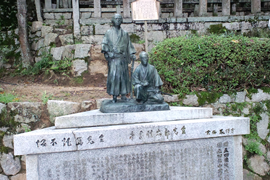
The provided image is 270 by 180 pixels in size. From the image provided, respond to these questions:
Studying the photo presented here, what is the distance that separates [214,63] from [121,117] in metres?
3.03

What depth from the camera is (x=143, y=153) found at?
346cm

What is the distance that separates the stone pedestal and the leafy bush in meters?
1.66

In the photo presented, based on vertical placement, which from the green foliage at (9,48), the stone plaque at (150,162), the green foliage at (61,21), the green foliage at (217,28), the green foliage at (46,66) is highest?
the green foliage at (61,21)

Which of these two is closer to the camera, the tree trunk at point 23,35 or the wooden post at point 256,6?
the tree trunk at point 23,35

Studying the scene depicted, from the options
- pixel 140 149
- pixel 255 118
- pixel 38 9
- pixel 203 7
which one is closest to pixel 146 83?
pixel 140 149

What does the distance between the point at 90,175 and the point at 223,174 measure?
7.40ft

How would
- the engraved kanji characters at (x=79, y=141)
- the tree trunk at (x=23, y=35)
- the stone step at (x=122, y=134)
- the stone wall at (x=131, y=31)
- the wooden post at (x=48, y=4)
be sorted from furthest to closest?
the wooden post at (x=48, y=4) < the tree trunk at (x=23, y=35) < the stone wall at (x=131, y=31) < the engraved kanji characters at (x=79, y=141) < the stone step at (x=122, y=134)

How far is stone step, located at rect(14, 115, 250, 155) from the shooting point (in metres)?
3.12

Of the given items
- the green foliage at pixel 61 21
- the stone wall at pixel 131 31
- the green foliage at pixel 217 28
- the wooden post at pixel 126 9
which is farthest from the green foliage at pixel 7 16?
the green foliage at pixel 217 28

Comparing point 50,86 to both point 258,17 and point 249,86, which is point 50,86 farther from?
point 258,17

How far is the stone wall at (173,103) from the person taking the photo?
5.02 metres

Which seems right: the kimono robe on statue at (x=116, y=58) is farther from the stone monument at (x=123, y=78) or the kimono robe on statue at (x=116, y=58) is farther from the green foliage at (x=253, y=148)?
the green foliage at (x=253, y=148)

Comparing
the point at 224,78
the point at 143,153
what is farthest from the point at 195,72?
the point at 143,153

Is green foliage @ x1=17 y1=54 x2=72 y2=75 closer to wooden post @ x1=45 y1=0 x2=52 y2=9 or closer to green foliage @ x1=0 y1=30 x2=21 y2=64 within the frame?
green foliage @ x1=0 y1=30 x2=21 y2=64
